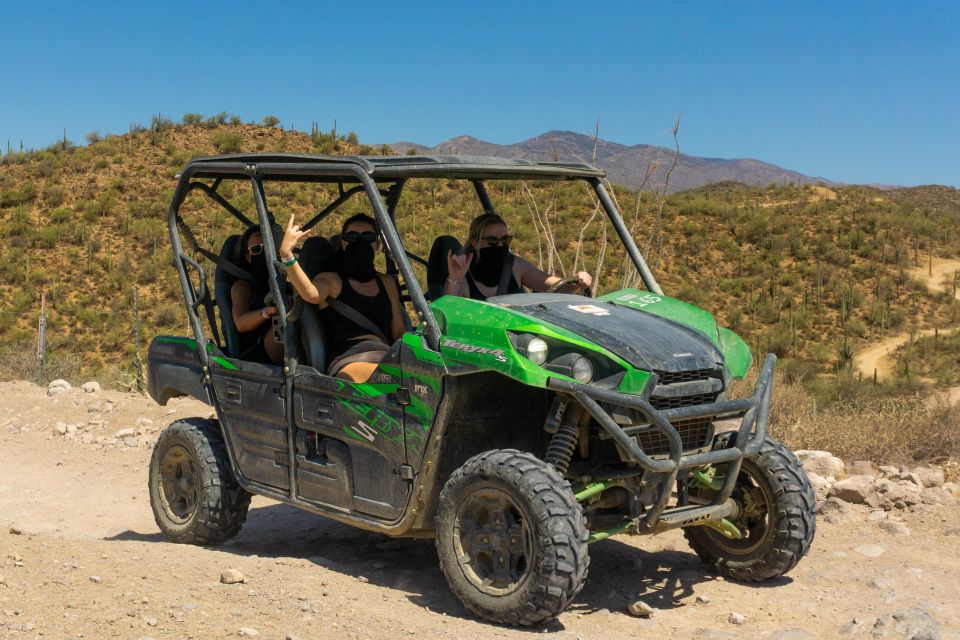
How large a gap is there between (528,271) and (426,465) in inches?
78.7

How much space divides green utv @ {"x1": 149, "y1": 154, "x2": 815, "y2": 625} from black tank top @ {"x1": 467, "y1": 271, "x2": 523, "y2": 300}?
271mm

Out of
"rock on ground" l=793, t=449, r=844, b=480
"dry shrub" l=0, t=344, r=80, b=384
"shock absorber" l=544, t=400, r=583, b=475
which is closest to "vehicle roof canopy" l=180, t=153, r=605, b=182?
"shock absorber" l=544, t=400, r=583, b=475

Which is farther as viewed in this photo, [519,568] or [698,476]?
[698,476]

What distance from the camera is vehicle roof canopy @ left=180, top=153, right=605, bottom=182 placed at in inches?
213

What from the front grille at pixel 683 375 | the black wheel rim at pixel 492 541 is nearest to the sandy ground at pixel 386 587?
the black wheel rim at pixel 492 541

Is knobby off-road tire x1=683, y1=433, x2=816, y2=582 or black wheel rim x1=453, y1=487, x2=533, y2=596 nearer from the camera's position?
black wheel rim x1=453, y1=487, x2=533, y2=596

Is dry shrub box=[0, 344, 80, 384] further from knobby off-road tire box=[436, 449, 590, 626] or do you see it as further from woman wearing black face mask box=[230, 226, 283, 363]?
knobby off-road tire box=[436, 449, 590, 626]

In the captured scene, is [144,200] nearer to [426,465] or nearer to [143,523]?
[143,523]

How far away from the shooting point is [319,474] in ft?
18.7

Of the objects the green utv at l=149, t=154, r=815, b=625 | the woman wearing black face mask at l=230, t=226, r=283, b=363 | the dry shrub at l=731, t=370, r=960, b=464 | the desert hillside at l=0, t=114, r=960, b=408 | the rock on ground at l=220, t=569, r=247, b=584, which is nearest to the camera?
the green utv at l=149, t=154, r=815, b=625

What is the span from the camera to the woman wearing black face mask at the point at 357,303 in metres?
5.64

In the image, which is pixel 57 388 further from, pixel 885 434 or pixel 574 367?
pixel 574 367

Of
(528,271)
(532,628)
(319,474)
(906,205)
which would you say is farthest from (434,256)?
(906,205)

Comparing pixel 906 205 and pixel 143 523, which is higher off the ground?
pixel 906 205
